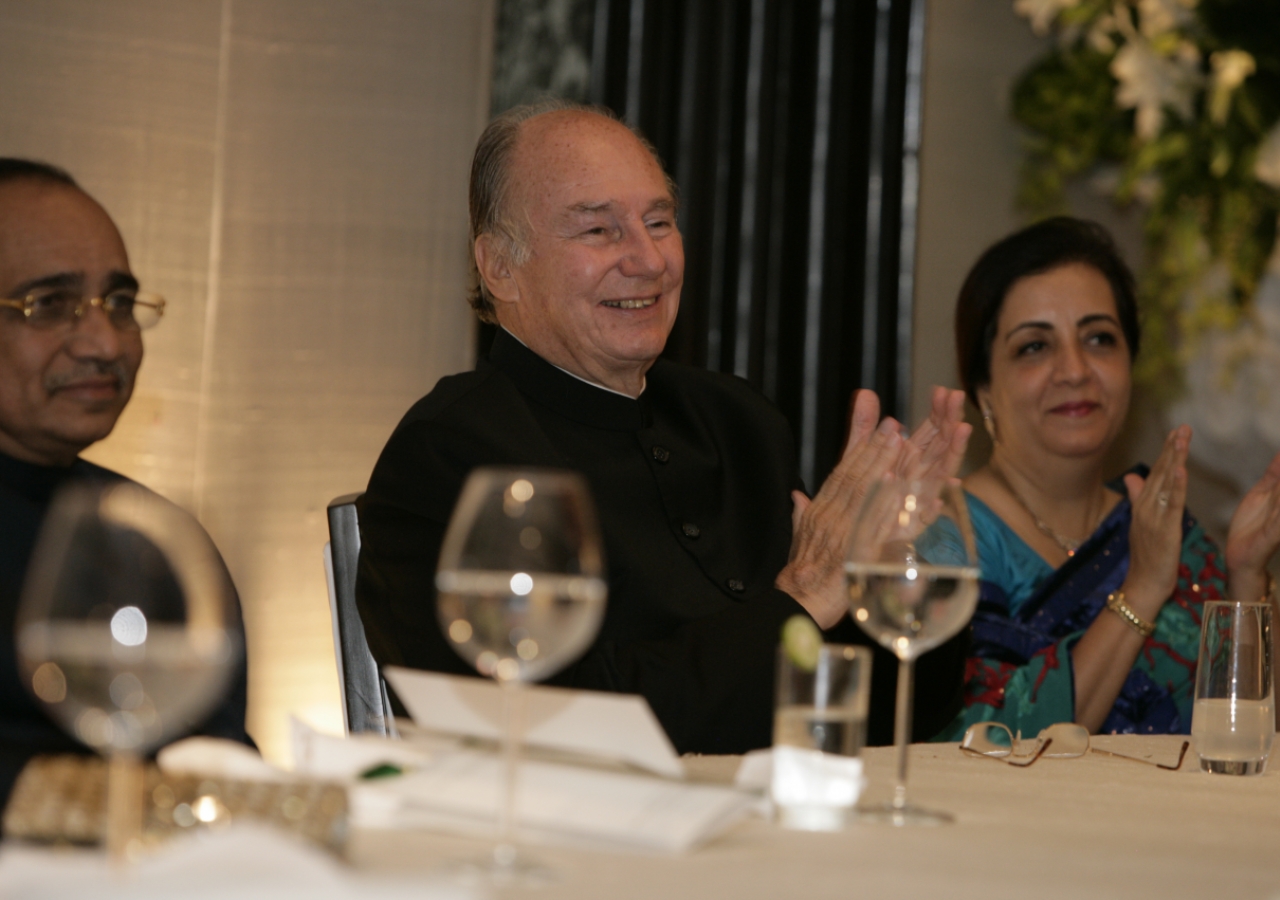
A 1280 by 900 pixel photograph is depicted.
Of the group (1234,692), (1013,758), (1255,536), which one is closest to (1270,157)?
(1255,536)

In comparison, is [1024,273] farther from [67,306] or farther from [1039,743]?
[67,306]

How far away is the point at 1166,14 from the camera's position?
8.07ft

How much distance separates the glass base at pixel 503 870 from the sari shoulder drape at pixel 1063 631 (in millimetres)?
1493

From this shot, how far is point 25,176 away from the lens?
6.60 ft

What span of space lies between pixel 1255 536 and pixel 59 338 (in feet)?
6.00

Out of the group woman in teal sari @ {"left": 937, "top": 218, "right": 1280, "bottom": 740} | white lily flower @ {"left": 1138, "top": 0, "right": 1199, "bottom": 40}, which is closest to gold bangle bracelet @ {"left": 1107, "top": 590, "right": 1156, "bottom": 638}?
woman in teal sari @ {"left": 937, "top": 218, "right": 1280, "bottom": 740}

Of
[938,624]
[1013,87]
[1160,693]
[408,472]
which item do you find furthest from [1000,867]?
[1013,87]

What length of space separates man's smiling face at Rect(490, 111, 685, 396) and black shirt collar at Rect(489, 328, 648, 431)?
0.09ft

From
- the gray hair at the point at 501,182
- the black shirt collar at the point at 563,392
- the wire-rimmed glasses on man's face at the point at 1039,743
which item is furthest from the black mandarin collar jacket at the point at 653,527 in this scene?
the wire-rimmed glasses on man's face at the point at 1039,743

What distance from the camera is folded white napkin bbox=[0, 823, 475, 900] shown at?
61 centimetres

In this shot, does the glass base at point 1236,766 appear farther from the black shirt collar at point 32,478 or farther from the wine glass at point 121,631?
the black shirt collar at point 32,478

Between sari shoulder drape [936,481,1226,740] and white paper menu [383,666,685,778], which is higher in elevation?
white paper menu [383,666,685,778]

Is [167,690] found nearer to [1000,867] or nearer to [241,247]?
[1000,867]

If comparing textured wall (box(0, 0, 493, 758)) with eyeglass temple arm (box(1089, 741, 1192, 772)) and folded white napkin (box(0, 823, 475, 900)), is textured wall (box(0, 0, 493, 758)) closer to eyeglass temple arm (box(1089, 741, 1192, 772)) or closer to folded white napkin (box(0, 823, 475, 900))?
eyeglass temple arm (box(1089, 741, 1192, 772))
